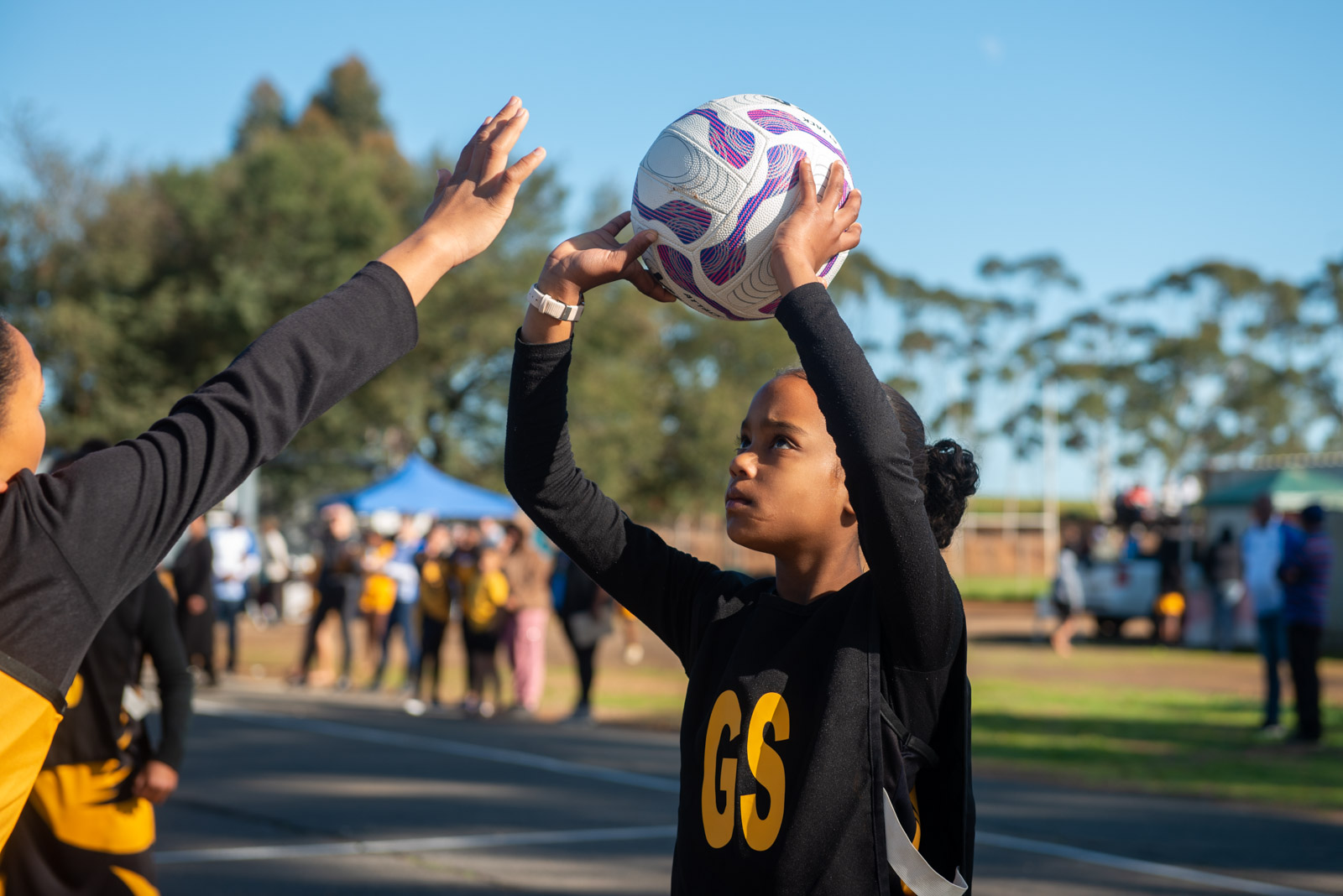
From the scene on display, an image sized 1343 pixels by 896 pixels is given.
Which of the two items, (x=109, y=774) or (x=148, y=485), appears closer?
(x=148, y=485)

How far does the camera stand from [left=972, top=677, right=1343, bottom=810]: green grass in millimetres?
9805

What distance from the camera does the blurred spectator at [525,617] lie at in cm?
1384

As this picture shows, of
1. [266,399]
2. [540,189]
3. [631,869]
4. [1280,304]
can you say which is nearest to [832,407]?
[266,399]

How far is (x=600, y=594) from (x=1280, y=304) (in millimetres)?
45648

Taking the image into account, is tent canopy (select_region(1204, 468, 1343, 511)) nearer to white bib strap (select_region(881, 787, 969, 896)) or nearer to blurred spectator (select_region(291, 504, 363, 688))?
blurred spectator (select_region(291, 504, 363, 688))

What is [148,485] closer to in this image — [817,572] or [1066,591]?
[817,572]

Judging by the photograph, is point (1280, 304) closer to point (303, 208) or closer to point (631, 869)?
point (303, 208)

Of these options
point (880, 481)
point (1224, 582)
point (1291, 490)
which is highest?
point (1291, 490)

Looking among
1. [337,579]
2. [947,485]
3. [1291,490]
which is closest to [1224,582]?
[1291,490]

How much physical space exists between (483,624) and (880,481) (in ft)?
39.6

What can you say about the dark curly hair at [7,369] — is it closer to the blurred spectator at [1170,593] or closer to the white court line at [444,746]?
the white court line at [444,746]

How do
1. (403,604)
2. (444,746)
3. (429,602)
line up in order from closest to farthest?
(444,746)
(429,602)
(403,604)

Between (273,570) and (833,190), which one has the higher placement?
(833,190)

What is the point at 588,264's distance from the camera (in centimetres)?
263
